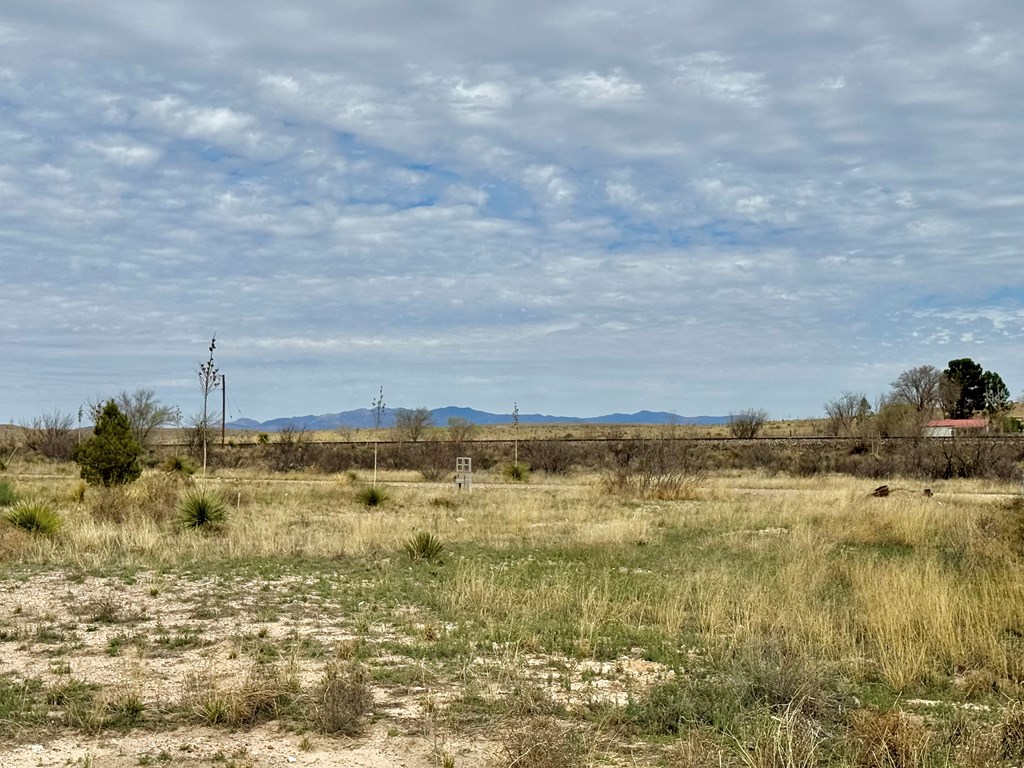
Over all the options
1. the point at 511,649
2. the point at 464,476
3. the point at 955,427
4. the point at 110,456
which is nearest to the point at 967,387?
the point at 955,427

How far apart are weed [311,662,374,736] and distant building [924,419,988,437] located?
60038 mm

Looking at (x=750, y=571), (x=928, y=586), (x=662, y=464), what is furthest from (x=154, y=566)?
(x=662, y=464)

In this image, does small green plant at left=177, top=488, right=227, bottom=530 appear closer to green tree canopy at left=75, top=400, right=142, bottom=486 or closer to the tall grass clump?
green tree canopy at left=75, top=400, right=142, bottom=486

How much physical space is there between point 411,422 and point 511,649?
7067 centimetres

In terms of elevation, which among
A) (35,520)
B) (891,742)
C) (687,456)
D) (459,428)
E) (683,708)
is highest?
(459,428)

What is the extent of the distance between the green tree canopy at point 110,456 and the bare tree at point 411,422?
1948 inches

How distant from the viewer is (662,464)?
1361 inches

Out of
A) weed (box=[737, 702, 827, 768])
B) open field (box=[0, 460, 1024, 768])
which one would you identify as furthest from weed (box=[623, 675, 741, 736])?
weed (box=[737, 702, 827, 768])

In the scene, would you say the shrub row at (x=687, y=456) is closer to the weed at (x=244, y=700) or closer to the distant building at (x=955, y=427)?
the distant building at (x=955, y=427)

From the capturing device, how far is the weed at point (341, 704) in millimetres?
6320

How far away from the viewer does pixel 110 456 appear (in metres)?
26.1

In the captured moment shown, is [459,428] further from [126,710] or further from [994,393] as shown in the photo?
[126,710]

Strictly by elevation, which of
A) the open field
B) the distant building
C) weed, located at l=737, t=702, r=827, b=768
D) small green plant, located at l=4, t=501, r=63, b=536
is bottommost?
the open field

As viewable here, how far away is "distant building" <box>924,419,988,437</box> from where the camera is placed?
203 feet
